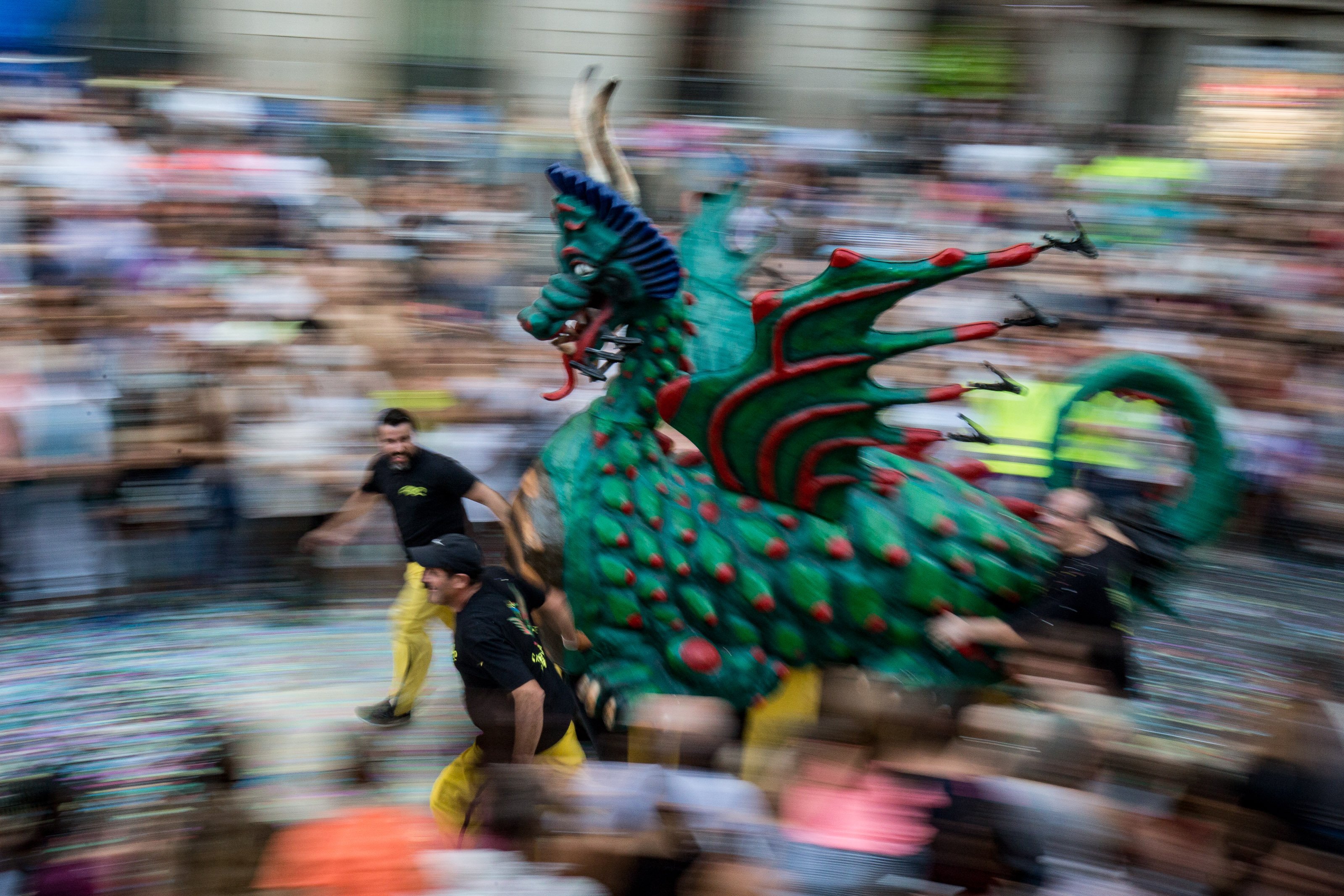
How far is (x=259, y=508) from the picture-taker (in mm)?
4781

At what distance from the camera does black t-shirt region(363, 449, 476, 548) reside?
12.6 feet

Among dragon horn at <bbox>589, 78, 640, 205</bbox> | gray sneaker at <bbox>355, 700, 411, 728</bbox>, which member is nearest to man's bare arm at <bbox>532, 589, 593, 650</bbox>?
gray sneaker at <bbox>355, 700, 411, 728</bbox>

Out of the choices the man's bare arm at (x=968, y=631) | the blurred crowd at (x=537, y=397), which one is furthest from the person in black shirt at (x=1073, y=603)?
the blurred crowd at (x=537, y=397)

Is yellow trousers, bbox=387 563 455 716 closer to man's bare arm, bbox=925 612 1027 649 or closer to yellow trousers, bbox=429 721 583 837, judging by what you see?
yellow trousers, bbox=429 721 583 837

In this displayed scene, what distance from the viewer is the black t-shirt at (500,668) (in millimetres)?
2865

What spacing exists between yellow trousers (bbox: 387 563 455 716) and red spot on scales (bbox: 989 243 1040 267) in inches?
77.8

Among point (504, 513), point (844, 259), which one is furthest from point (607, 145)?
point (504, 513)

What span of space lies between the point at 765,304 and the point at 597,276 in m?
0.54

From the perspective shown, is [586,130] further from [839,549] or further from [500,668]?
[500,668]

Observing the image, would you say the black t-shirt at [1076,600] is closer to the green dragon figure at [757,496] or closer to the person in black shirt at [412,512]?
the green dragon figure at [757,496]

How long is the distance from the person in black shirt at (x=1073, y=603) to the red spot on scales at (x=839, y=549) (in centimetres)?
30

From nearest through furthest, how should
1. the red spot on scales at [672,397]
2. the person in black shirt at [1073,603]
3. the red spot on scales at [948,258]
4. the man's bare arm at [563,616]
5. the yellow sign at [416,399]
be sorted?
the red spot on scales at [948,258] → the person in black shirt at [1073,603] → the red spot on scales at [672,397] → the man's bare arm at [563,616] → the yellow sign at [416,399]

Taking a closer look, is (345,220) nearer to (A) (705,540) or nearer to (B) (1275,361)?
(A) (705,540)

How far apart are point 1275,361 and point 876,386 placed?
11.7 ft
